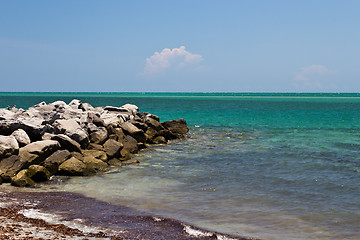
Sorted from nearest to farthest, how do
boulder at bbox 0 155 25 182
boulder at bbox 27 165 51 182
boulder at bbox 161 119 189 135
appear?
boulder at bbox 0 155 25 182, boulder at bbox 27 165 51 182, boulder at bbox 161 119 189 135

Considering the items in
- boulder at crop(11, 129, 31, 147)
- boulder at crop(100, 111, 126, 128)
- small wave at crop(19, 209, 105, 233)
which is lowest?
small wave at crop(19, 209, 105, 233)

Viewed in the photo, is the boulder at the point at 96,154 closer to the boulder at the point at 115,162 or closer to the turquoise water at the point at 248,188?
the boulder at the point at 115,162

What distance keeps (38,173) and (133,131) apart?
8390 mm

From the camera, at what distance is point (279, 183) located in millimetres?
12773

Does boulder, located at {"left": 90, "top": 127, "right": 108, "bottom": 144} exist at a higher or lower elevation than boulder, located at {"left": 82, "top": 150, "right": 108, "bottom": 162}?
higher

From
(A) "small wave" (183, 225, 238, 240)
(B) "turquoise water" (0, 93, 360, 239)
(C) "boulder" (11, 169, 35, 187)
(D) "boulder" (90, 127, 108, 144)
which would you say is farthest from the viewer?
(D) "boulder" (90, 127, 108, 144)

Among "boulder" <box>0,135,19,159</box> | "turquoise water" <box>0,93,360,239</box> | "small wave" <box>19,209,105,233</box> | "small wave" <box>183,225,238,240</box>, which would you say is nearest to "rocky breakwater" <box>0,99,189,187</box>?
"boulder" <box>0,135,19,159</box>

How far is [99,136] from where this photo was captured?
17844 mm

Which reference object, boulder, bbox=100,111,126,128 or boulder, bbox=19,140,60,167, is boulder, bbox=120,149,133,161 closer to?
boulder, bbox=100,111,126,128

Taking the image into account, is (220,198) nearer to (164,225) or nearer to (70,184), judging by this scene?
(164,225)

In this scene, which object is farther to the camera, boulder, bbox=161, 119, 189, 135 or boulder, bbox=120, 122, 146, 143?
boulder, bbox=161, 119, 189, 135

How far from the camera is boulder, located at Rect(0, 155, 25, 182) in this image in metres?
12.2

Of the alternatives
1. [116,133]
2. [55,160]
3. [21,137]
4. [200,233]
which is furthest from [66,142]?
[200,233]

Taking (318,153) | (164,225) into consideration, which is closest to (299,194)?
(164,225)
